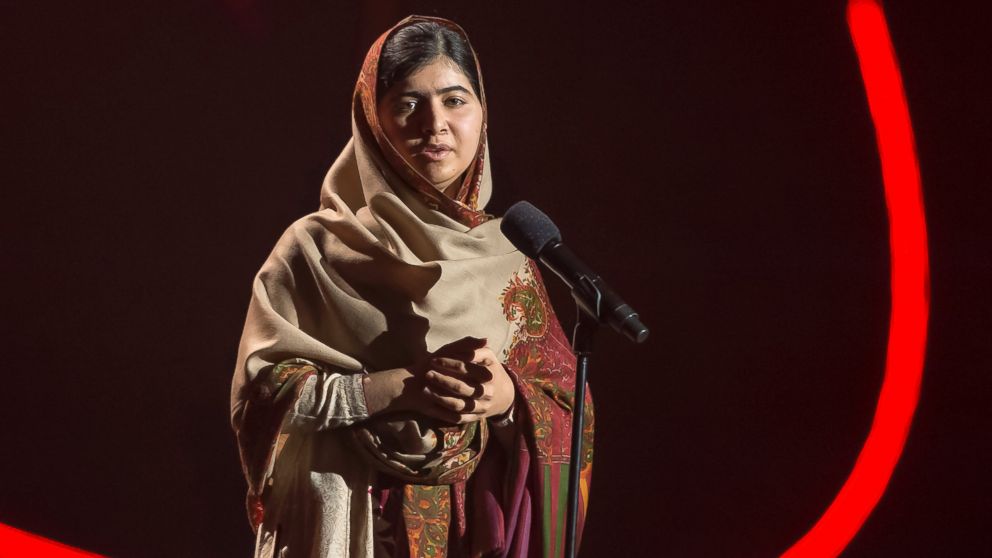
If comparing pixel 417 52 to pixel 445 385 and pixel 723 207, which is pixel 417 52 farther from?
pixel 723 207

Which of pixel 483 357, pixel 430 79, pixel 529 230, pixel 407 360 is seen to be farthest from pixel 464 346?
Result: pixel 430 79

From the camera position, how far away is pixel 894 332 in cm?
265

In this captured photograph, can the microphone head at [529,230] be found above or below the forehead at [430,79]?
below

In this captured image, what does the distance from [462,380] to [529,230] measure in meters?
0.29

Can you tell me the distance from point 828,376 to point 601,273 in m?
0.61

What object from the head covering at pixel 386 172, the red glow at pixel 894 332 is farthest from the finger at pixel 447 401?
the red glow at pixel 894 332

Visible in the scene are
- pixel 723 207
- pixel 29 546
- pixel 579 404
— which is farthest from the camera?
pixel 723 207

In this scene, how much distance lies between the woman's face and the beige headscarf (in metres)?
0.03

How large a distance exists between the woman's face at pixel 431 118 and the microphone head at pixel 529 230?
385 mm

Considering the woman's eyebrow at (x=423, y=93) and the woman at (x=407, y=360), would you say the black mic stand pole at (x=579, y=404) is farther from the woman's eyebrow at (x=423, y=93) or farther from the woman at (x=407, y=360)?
the woman's eyebrow at (x=423, y=93)

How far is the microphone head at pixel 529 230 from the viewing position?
1.64 metres

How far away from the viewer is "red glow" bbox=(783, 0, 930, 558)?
2629mm

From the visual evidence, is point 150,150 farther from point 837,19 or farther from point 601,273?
point 837,19

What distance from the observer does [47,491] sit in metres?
2.59
